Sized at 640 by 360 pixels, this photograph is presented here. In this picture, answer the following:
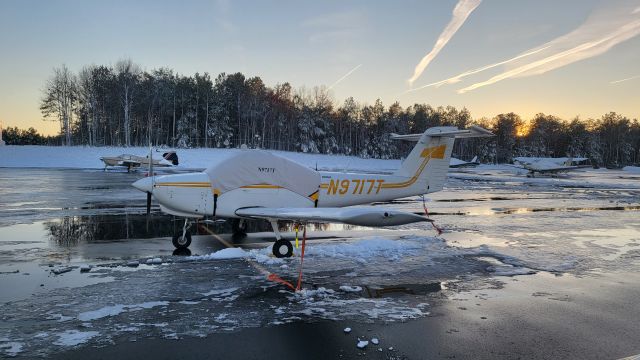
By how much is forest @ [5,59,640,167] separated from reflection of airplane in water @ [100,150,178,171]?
8.06 meters

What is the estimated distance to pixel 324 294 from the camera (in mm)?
6594

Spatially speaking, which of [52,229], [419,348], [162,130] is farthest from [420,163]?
[162,130]

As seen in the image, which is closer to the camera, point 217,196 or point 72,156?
point 217,196

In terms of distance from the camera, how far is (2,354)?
4.30 metres

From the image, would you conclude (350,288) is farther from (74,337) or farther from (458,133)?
(458,133)

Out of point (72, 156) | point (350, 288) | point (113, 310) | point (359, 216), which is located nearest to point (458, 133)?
point (359, 216)

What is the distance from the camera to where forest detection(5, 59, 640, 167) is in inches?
3088

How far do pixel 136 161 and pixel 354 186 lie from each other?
36670 millimetres

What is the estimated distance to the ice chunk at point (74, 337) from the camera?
4.61 m

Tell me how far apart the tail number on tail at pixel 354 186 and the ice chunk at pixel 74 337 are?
705 cm

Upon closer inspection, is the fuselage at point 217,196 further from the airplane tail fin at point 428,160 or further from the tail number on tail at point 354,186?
the airplane tail fin at point 428,160

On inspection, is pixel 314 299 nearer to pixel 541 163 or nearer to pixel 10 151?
pixel 541 163

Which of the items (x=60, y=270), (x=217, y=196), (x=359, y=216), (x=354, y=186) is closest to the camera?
(x=359, y=216)

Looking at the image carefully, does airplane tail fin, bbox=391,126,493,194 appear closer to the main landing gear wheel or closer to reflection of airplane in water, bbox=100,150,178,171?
the main landing gear wheel
